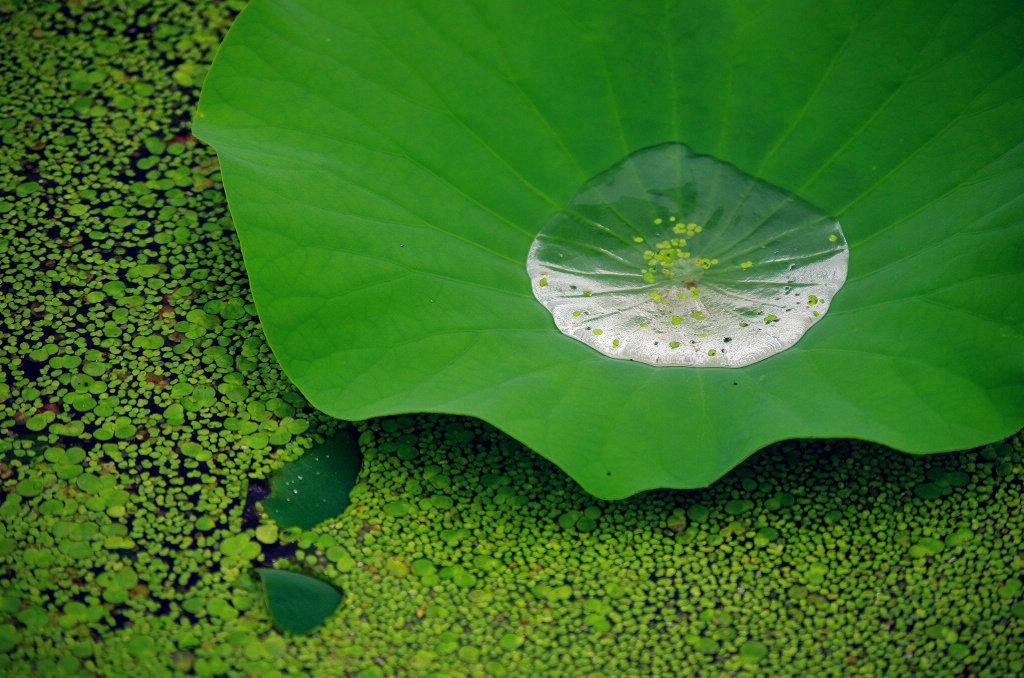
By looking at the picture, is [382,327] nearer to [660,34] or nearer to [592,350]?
[592,350]

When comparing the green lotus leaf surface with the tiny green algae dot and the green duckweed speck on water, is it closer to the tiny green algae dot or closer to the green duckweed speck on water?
the green duckweed speck on water

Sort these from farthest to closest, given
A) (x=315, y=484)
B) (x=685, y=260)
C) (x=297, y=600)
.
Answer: (x=685, y=260) < (x=315, y=484) < (x=297, y=600)

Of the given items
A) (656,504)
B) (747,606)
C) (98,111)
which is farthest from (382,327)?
(98,111)

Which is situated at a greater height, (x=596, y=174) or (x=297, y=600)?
(x=596, y=174)

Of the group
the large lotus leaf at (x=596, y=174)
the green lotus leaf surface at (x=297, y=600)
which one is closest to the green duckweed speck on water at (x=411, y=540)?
the green lotus leaf surface at (x=297, y=600)

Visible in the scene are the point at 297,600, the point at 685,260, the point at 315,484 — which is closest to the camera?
the point at 297,600

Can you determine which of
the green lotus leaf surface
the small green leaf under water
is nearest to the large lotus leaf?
the small green leaf under water

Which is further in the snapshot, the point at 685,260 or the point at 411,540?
the point at 685,260

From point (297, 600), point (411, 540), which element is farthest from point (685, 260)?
point (297, 600)

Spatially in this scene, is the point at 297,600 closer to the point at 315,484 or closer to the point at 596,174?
the point at 315,484
